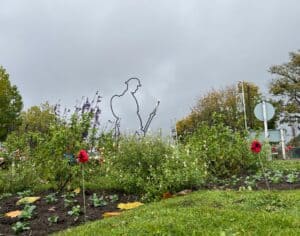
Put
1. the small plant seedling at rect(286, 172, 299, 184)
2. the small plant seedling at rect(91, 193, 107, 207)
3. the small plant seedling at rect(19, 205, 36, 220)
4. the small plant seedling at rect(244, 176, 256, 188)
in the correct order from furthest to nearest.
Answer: the small plant seedling at rect(286, 172, 299, 184)
the small plant seedling at rect(244, 176, 256, 188)
the small plant seedling at rect(91, 193, 107, 207)
the small plant seedling at rect(19, 205, 36, 220)

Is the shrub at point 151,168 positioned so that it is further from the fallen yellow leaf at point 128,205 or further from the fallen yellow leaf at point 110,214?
the fallen yellow leaf at point 110,214

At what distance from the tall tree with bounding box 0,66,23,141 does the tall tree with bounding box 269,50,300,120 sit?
20871 mm

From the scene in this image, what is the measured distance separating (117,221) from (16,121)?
32.4 metres

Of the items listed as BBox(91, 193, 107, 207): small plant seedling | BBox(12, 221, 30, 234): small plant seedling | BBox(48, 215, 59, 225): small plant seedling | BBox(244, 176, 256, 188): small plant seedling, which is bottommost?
BBox(12, 221, 30, 234): small plant seedling

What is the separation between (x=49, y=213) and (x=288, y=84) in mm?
35341

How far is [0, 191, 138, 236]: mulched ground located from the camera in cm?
662

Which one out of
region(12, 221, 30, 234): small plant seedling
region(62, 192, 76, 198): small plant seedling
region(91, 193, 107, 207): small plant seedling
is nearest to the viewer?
region(12, 221, 30, 234): small plant seedling

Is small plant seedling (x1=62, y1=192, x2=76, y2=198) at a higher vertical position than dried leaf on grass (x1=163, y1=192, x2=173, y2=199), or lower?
higher

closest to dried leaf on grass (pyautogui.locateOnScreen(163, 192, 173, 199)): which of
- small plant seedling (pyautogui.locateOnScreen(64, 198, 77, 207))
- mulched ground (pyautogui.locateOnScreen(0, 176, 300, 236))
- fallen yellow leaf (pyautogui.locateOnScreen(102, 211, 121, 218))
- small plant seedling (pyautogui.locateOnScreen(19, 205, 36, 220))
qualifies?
mulched ground (pyautogui.locateOnScreen(0, 176, 300, 236))

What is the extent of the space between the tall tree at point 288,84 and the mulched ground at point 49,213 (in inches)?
1313

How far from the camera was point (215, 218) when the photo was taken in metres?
5.27

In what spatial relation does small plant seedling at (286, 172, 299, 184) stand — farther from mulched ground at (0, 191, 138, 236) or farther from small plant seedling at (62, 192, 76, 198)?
small plant seedling at (62, 192, 76, 198)

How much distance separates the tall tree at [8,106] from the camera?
35562 mm

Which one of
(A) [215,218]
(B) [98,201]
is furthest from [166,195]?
(A) [215,218]
